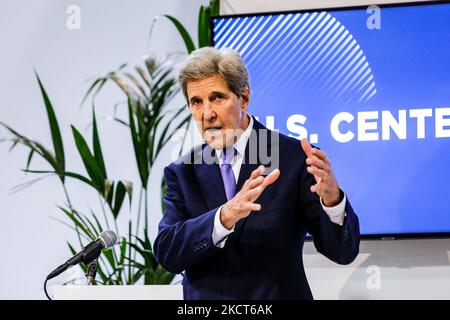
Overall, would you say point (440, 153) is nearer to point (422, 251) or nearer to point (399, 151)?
point (399, 151)

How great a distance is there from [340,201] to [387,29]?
1677mm

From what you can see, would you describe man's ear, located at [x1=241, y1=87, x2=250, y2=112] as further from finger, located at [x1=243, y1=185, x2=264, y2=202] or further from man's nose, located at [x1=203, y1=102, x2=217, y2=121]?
finger, located at [x1=243, y1=185, x2=264, y2=202]

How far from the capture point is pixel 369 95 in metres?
3.74

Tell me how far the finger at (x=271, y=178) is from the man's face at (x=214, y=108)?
0.25 m

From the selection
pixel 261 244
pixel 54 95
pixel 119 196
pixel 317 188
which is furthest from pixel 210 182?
pixel 54 95

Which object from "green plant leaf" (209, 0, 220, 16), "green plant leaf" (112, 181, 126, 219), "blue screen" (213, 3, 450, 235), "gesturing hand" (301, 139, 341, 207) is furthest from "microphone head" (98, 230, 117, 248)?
"green plant leaf" (209, 0, 220, 16)

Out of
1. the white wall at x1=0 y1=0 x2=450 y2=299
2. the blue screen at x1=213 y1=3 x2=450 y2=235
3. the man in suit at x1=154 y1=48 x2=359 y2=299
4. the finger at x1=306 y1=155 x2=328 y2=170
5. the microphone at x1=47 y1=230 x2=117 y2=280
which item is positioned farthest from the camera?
the white wall at x1=0 y1=0 x2=450 y2=299

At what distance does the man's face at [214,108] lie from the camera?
245 cm

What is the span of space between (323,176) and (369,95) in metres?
1.64

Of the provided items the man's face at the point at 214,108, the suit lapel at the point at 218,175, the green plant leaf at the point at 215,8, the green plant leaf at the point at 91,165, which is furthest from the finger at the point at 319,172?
the green plant leaf at the point at 91,165

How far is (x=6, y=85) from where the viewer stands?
16.3 feet

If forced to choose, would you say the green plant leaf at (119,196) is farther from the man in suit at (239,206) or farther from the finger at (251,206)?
the finger at (251,206)

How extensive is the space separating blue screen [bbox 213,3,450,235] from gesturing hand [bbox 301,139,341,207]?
145 cm

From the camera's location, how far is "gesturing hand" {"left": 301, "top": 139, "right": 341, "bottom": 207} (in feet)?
7.12
